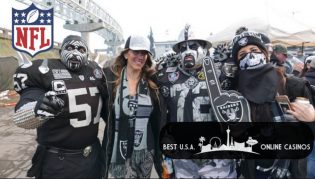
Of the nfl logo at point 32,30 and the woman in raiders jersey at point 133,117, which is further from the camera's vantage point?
the nfl logo at point 32,30

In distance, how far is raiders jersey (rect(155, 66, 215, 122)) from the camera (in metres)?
2.46

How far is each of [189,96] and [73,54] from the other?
45.2 inches

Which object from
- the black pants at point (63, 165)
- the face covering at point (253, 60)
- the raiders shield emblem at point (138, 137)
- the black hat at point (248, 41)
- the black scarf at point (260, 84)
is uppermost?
the black hat at point (248, 41)

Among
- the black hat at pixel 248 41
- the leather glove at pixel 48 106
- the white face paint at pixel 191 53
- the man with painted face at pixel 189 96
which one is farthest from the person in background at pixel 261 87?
the leather glove at pixel 48 106

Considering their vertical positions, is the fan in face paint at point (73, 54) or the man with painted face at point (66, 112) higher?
the fan in face paint at point (73, 54)

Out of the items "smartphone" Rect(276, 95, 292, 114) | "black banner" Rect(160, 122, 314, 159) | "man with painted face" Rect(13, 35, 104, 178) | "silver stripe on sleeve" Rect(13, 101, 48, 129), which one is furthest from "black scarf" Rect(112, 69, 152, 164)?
"smartphone" Rect(276, 95, 292, 114)

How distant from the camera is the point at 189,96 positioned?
2506mm

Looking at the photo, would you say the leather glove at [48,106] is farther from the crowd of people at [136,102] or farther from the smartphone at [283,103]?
the smartphone at [283,103]

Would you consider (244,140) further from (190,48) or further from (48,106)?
(48,106)

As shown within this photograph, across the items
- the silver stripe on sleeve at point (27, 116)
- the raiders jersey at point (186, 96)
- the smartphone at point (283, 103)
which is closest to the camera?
the smartphone at point (283, 103)

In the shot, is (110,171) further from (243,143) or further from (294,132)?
(294,132)

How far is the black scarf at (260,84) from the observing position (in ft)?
7.25

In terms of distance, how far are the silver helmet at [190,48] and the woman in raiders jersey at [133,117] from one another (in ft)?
1.09

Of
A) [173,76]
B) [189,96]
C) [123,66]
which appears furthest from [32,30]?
[189,96]
